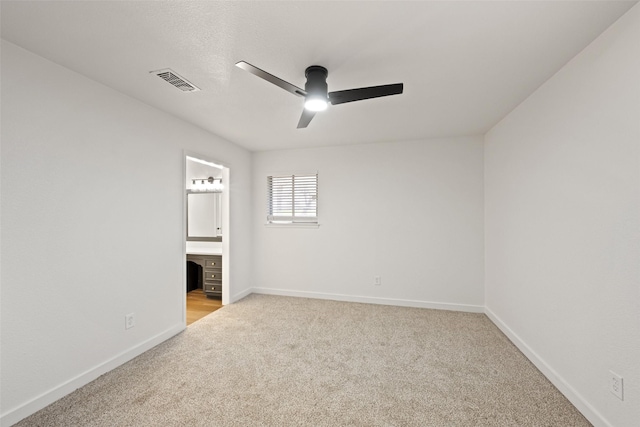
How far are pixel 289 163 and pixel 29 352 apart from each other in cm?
354

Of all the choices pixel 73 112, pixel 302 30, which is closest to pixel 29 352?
pixel 73 112

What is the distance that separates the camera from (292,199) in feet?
14.9

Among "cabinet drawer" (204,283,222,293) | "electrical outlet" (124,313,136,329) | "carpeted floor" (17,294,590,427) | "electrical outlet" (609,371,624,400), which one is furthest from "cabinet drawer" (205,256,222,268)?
"electrical outlet" (609,371,624,400)

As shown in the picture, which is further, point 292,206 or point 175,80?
point 292,206

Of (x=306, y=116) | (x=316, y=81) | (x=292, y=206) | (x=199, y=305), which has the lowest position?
(x=199, y=305)

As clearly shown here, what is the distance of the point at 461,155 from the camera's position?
→ 3.78 meters

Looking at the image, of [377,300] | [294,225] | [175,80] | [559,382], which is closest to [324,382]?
[559,382]

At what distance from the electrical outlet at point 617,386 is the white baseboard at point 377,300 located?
2.20 m

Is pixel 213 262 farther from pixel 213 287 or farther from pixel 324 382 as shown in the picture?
pixel 324 382

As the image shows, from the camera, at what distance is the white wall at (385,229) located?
12.4ft

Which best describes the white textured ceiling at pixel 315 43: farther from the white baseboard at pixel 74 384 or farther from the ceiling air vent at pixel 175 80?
the white baseboard at pixel 74 384

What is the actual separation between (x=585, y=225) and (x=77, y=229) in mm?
3715

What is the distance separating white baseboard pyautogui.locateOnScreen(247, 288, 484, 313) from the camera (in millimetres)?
3771

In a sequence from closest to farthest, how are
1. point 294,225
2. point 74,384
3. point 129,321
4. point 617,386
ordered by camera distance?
point 617,386
point 74,384
point 129,321
point 294,225
